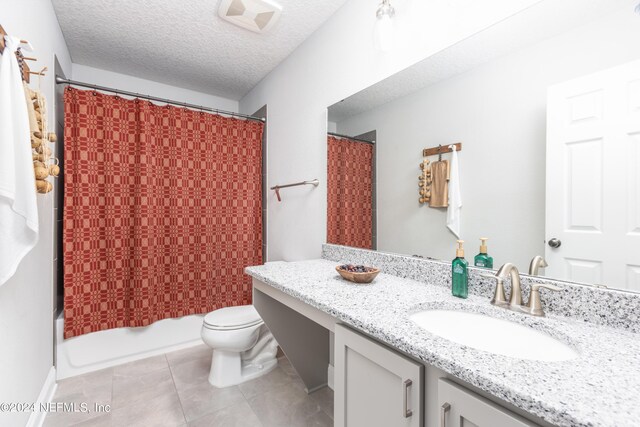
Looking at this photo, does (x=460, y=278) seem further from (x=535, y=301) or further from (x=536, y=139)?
(x=536, y=139)

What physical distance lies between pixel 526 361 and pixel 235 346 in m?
1.59

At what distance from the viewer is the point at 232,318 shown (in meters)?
1.86

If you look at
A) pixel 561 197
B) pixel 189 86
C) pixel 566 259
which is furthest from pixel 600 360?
pixel 189 86

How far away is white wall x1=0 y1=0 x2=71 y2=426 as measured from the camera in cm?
110

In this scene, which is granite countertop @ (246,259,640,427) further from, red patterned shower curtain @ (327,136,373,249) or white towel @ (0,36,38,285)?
white towel @ (0,36,38,285)

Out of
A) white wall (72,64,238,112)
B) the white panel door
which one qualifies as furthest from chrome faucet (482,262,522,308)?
white wall (72,64,238,112)

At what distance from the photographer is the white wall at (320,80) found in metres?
1.20

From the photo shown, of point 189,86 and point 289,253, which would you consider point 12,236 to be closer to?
point 289,253

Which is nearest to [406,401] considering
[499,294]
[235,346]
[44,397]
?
[499,294]

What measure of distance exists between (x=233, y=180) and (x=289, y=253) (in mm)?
862

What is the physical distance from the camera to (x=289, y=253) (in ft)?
7.39

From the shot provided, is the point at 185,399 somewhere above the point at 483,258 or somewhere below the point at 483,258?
below

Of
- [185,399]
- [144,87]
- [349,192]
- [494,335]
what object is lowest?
[185,399]

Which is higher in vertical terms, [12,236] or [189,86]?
[189,86]
